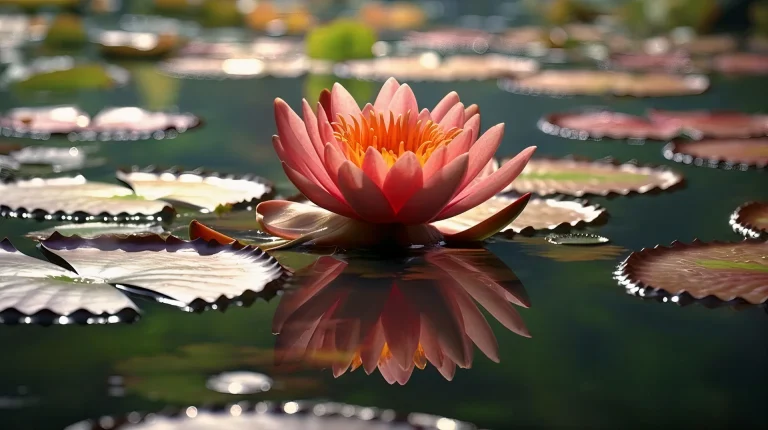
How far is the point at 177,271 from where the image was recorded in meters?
1.22

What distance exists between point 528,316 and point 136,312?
41cm

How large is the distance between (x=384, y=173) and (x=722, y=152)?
1.17m

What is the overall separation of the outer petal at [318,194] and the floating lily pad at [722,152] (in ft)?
3.39

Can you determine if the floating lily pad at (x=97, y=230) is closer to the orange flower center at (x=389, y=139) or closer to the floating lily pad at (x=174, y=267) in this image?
the floating lily pad at (x=174, y=267)

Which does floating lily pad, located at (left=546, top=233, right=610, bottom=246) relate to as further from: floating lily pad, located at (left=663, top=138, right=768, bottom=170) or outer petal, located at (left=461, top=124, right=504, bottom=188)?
floating lily pad, located at (left=663, top=138, right=768, bottom=170)

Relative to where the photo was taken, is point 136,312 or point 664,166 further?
point 664,166

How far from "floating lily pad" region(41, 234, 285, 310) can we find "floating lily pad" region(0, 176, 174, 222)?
258 mm

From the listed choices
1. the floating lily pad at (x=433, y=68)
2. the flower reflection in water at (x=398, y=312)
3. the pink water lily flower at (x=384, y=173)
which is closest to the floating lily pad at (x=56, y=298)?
the flower reflection in water at (x=398, y=312)

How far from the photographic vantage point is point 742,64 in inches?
173

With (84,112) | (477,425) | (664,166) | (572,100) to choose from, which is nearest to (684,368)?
(477,425)

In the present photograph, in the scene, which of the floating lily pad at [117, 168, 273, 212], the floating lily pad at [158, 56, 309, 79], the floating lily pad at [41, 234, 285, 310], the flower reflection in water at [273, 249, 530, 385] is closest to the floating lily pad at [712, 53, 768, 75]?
the floating lily pad at [158, 56, 309, 79]

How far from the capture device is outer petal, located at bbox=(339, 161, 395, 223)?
1257 mm

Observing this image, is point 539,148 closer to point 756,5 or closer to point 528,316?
point 528,316

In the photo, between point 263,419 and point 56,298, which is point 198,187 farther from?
point 263,419
